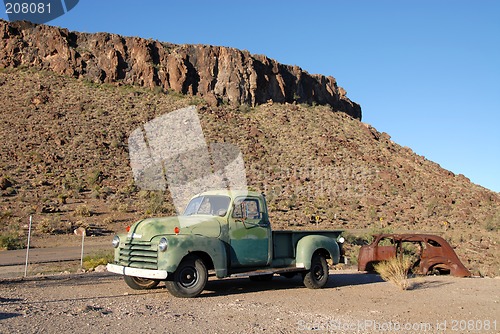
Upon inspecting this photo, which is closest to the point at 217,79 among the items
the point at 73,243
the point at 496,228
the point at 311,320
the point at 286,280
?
the point at 496,228

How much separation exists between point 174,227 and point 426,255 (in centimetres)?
768

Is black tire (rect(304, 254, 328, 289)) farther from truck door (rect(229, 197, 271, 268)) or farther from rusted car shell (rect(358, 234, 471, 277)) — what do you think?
rusted car shell (rect(358, 234, 471, 277))

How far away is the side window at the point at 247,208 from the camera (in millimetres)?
11445

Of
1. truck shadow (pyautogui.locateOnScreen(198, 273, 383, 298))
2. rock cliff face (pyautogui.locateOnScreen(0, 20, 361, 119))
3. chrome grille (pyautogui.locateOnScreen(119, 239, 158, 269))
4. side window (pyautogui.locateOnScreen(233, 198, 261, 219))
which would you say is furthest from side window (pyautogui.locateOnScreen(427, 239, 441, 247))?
rock cliff face (pyautogui.locateOnScreen(0, 20, 361, 119))

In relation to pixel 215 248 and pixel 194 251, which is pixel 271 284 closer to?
pixel 215 248

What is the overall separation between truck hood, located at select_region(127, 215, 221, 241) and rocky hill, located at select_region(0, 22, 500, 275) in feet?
55.6

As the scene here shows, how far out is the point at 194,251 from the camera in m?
10.4

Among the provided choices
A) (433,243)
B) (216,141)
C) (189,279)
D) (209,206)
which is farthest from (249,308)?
(216,141)

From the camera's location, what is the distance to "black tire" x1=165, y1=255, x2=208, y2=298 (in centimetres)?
1022

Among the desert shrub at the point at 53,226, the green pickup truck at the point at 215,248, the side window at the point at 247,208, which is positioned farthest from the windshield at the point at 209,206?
the desert shrub at the point at 53,226

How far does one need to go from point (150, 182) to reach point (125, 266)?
1254 inches

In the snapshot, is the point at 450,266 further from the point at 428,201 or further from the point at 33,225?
the point at 428,201

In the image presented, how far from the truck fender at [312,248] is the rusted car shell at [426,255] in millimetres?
1705

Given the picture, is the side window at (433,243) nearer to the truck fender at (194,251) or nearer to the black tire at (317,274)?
the black tire at (317,274)
